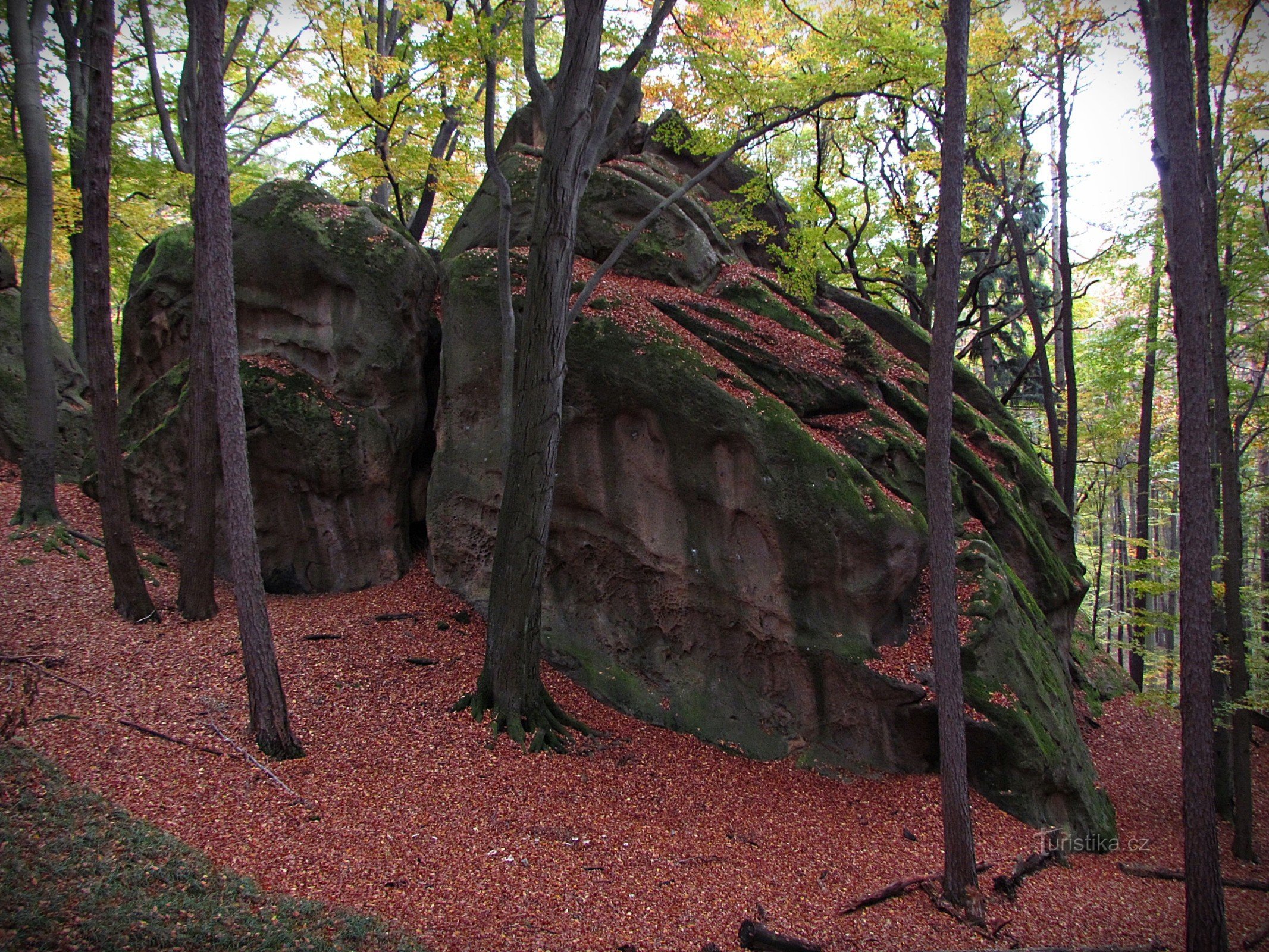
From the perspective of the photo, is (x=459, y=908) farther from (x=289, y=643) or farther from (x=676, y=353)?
(x=676, y=353)

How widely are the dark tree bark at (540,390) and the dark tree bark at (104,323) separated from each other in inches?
189

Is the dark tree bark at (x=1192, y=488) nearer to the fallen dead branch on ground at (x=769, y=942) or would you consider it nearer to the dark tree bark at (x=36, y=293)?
the fallen dead branch on ground at (x=769, y=942)

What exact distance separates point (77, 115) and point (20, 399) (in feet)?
20.8

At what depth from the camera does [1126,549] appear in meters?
25.2

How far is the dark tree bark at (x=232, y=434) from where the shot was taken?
6.78m

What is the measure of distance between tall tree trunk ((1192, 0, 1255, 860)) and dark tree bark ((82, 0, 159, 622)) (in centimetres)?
1374

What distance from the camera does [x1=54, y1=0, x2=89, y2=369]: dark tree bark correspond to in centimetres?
1391

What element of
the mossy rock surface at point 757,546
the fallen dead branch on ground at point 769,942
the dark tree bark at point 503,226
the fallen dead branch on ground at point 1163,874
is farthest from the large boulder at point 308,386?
the fallen dead branch on ground at point 1163,874

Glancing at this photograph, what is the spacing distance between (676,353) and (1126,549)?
23.1 metres

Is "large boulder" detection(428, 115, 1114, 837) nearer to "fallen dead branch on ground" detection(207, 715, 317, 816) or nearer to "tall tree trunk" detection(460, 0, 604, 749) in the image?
"tall tree trunk" detection(460, 0, 604, 749)

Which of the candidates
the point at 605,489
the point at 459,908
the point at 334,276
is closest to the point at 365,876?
the point at 459,908

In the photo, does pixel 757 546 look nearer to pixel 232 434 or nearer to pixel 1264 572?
pixel 232 434

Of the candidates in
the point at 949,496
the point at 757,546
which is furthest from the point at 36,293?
the point at 949,496

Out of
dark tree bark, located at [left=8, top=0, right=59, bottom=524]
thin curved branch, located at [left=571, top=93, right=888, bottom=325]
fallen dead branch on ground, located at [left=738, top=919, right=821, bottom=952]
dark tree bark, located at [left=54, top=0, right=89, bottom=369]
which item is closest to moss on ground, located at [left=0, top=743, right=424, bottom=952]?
fallen dead branch on ground, located at [left=738, top=919, right=821, bottom=952]
